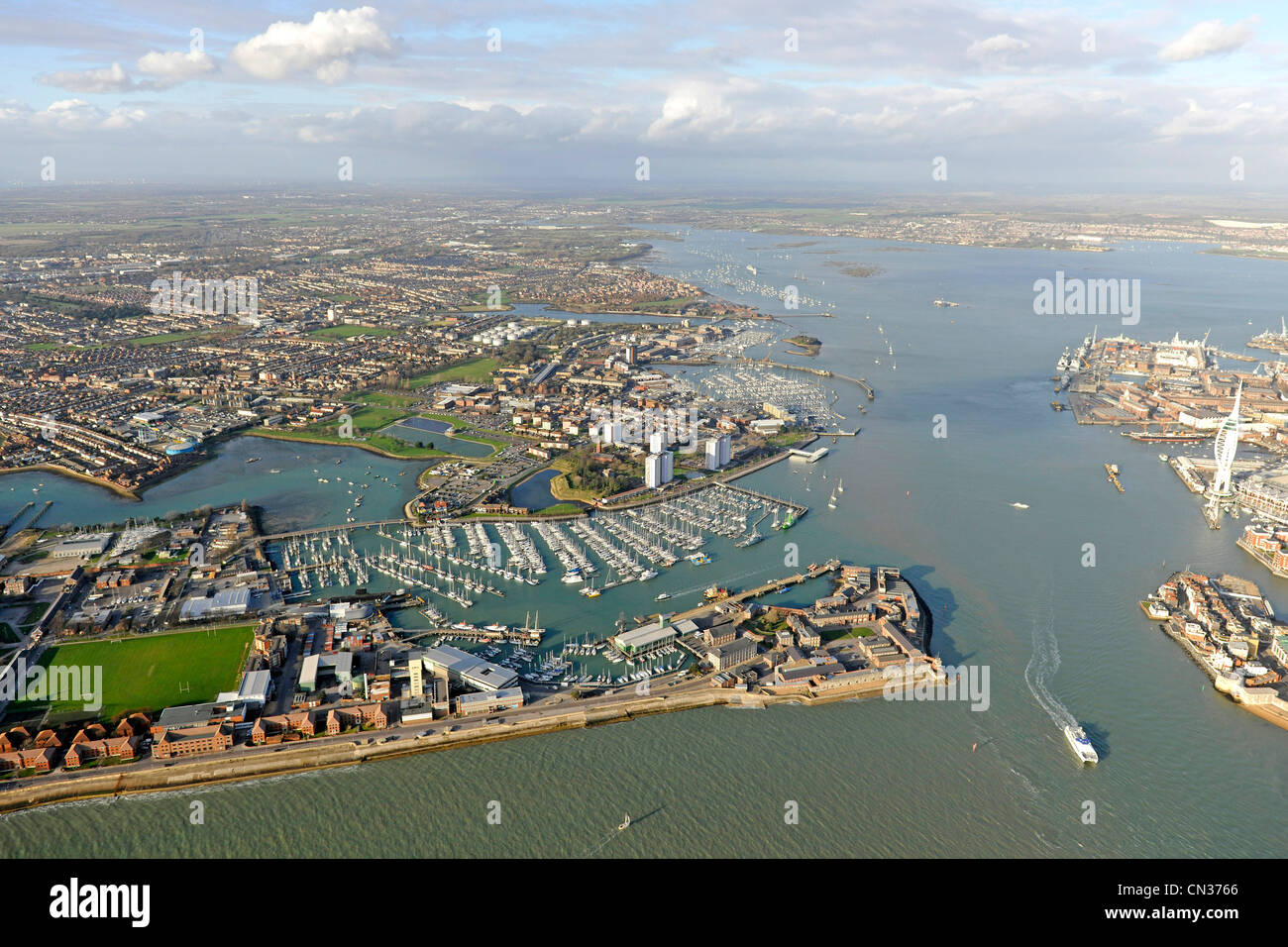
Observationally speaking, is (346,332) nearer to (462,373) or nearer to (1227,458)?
(462,373)

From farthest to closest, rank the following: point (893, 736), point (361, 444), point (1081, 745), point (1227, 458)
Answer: point (361, 444)
point (1227, 458)
point (893, 736)
point (1081, 745)

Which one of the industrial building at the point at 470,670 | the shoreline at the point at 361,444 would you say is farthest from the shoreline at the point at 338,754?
the shoreline at the point at 361,444

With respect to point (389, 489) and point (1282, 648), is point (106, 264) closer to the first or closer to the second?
point (389, 489)

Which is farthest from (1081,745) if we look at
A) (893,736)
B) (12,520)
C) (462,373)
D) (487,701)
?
(462,373)

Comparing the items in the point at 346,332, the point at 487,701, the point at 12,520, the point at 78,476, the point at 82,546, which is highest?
the point at 346,332

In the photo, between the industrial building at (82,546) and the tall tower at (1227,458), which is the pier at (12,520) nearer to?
the industrial building at (82,546)
